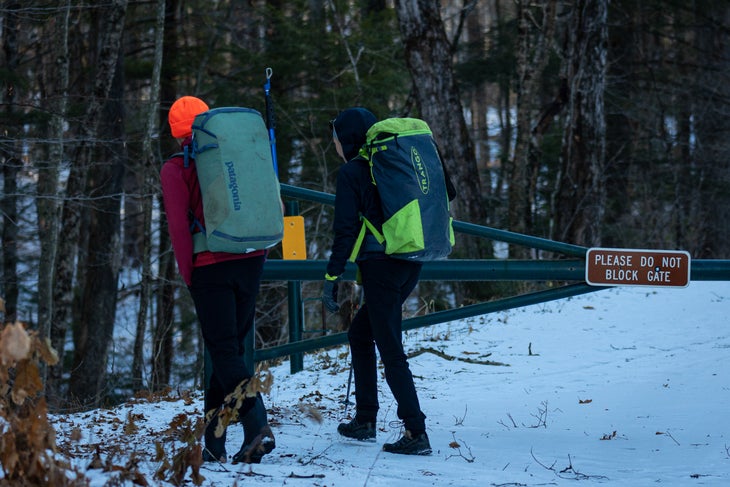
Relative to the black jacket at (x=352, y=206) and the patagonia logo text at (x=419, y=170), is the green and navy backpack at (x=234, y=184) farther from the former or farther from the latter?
the patagonia logo text at (x=419, y=170)

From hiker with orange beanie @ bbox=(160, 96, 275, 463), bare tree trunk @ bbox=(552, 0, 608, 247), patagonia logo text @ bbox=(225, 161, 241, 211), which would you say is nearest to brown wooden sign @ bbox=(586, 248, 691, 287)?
hiker with orange beanie @ bbox=(160, 96, 275, 463)

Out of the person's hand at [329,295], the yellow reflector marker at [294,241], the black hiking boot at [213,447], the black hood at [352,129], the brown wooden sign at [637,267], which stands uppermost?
the black hood at [352,129]

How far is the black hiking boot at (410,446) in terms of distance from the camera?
14.3ft

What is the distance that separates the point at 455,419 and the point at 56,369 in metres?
9.42

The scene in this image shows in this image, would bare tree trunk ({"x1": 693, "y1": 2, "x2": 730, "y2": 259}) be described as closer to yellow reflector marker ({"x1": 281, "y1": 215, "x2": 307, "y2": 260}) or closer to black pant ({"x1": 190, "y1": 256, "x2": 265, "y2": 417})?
yellow reflector marker ({"x1": 281, "y1": 215, "x2": 307, "y2": 260})

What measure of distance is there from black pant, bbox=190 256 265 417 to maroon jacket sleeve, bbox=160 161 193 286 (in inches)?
3.2

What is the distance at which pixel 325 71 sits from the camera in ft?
51.7

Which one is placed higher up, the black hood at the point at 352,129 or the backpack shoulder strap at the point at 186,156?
the black hood at the point at 352,129

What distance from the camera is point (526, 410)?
→ 5715mm

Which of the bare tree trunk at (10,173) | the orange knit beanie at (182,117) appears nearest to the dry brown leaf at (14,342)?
the orange knit beanie at (182,117)

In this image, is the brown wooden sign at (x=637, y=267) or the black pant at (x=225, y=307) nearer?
the black pant at (x=225, y=307)

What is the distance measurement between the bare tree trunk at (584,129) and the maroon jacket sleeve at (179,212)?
860cm

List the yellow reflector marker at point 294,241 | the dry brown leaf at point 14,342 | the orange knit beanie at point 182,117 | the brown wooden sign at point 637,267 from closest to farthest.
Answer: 1. the dry brown leaf at point 14,342
2. the orange knit beanie at point 182,117
3. the brown wooden sign at point 637,267
4. the yellow reflector marker at point 294,241

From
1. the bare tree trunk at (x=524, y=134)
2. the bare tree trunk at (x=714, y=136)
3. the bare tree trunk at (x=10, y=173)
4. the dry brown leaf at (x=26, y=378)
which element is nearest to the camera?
the dry brown leaf at (x=26, y=378)
